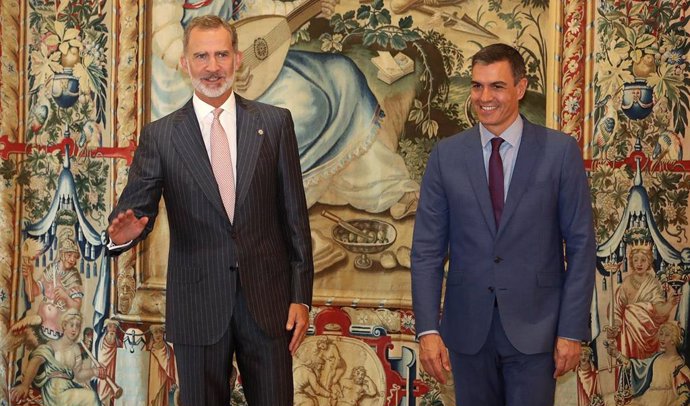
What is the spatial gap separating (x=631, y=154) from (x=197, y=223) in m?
2.32

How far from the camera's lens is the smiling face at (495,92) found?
2793 mm

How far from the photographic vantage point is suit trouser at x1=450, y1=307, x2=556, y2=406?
2680mm

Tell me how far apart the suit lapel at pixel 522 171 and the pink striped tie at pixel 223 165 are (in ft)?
2.98

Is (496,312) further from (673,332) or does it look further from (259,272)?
(673,332)

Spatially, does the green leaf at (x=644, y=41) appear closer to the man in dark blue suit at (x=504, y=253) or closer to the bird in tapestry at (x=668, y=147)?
the bird in tapestry at (x=668, y=147)

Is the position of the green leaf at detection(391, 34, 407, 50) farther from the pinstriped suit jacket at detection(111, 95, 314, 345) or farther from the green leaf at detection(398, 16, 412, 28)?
Answer: the pinstriped suit jacket at detection(111, 95, 314, 345)

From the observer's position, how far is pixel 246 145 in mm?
2775

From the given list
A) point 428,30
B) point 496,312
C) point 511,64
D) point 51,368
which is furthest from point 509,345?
point 51,368

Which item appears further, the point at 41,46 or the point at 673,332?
the point at 41,46

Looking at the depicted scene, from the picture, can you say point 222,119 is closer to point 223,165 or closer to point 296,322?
point 223,165

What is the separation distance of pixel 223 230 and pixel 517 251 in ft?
3.22

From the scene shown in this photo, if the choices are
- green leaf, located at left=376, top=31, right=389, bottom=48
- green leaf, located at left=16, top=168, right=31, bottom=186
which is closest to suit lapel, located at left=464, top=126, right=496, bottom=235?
green leaf, located at left=376, top=31, right=389, bottom=48

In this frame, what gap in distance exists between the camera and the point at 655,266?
13.1 feet

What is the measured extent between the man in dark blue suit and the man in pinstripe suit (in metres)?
0.47
